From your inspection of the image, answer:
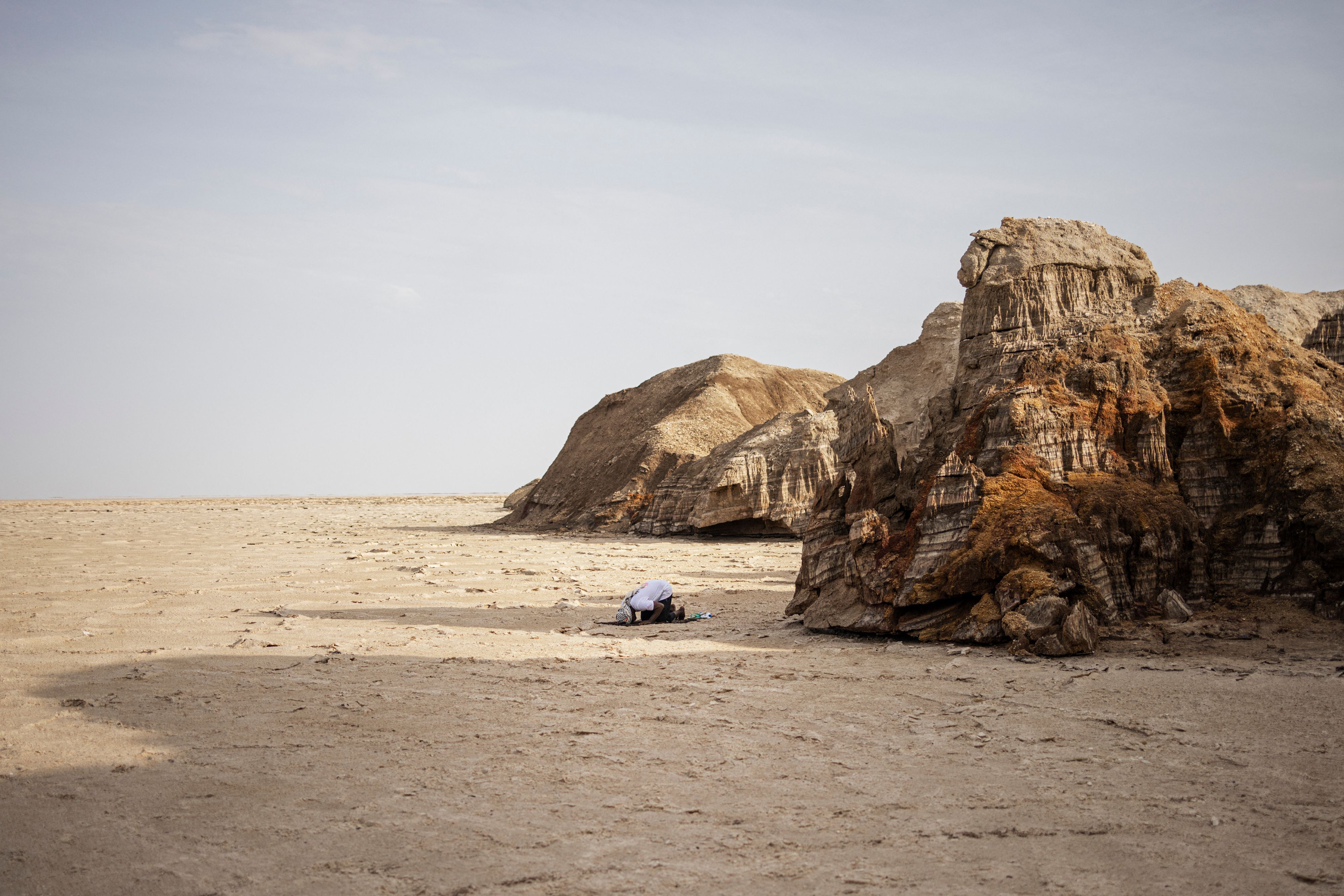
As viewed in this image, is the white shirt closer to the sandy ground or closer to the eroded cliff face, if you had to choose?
the sandy ground

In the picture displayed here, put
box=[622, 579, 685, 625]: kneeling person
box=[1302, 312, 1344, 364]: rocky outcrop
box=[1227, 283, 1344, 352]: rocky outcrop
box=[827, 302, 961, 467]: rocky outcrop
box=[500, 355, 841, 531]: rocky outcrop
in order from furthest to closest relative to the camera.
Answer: box=[500, 355, 841, 531]: rocky outcrop → box=[827, 302, 961, 467]: rocky outcrop → box=[1227, 283, 1344, 352]: rocky outcrop → box=[1302, 312, 1344, 364]: rocky outcrop → box=[622, 579, 685, 625]: kneeling person

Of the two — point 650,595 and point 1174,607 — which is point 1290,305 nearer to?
point 1174,607

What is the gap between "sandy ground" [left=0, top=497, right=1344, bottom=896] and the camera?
3264mm

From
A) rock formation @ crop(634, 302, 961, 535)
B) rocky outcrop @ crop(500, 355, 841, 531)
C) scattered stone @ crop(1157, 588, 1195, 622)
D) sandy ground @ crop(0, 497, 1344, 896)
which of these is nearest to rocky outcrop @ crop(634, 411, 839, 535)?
rock formation @ crop(634, 302, 961, 535)

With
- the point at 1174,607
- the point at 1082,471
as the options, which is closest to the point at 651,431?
the point at 1082,471

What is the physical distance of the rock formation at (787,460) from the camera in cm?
2106

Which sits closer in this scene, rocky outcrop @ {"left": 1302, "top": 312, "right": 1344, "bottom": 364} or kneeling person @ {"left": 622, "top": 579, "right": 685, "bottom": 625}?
kneeling person @ {"left": 622, "top": 579, "right": 685, "bottom": 625}

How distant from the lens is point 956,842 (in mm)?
3430

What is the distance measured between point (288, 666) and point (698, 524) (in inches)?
595

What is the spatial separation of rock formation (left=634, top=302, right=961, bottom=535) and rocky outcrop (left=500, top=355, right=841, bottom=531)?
135 cm

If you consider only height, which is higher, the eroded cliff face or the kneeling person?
the eroded cliff face

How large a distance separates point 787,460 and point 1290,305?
13.0 metres

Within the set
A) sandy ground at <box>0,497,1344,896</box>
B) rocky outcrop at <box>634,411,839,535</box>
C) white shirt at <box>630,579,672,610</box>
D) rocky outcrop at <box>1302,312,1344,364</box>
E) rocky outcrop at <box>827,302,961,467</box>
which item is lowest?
sandy ground at <box>0,497,1344,896</box>

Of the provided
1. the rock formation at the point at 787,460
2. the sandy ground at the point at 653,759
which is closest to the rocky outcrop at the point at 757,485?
the rock formation at the point at 787,460
